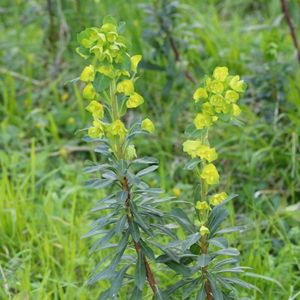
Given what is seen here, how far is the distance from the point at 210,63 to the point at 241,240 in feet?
4.06

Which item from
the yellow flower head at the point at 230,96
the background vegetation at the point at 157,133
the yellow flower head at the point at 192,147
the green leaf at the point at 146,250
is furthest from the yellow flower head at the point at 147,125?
the background vegetation at the point at 157,133

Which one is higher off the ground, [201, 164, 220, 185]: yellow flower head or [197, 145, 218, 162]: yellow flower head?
[197, 145, 218, 162]: yellow flower head

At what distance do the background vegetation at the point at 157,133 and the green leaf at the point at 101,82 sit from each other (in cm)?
82

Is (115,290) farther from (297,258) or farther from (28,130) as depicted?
(28,130)

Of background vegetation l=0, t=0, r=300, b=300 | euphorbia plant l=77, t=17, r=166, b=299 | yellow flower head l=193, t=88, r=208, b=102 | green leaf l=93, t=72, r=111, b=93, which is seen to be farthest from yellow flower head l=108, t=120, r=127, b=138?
background vegetation l=0, t=0, r=300, b=300

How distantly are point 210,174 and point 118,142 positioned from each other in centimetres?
25

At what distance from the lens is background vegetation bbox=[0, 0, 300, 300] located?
8.50 ft

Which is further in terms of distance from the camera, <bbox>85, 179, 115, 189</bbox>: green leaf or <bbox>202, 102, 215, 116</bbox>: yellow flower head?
<bbox>85, 179, 115, 189</bbox>: green leaf

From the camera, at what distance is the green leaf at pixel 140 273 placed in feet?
6.34

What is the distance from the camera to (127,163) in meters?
1.90

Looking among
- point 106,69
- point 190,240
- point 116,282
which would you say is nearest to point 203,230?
point 190,240

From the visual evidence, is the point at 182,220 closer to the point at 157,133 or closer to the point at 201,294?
the point at 201,294

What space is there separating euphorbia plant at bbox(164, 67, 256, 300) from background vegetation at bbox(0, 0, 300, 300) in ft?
1.36

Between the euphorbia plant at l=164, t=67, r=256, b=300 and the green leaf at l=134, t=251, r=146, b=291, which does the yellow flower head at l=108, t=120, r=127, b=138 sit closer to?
the euphorbia plant at l=164, t=67, r=256, b=300
